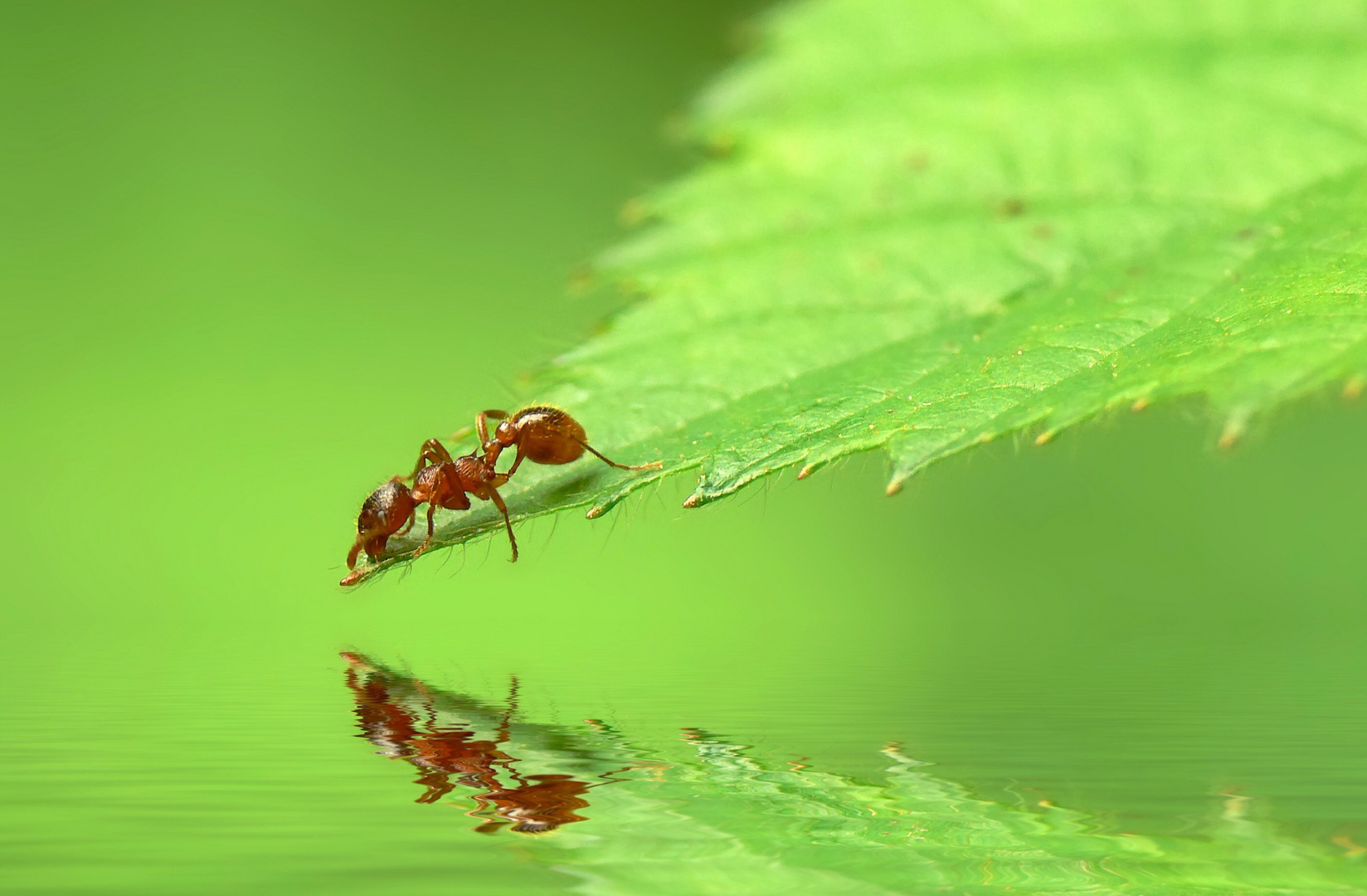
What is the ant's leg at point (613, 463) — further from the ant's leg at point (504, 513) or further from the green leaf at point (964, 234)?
the ant's leg at point (504, 513)

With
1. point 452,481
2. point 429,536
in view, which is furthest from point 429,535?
point 452,481

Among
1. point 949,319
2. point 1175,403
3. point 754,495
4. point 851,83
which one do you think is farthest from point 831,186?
point 1175,403

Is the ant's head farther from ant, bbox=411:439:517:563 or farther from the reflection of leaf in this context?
the reflection of leaf

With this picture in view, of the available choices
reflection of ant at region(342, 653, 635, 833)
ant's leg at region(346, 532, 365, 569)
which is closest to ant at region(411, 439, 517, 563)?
ant's leg at region(346, 532, 365, 569)

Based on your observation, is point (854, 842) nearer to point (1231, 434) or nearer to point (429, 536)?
point (1231, 434)

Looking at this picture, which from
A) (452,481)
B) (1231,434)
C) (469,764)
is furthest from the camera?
(452,481)

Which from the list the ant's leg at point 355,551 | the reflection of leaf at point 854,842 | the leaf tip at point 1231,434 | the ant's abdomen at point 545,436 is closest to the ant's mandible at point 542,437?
the ant's abdomen at point 545,436
